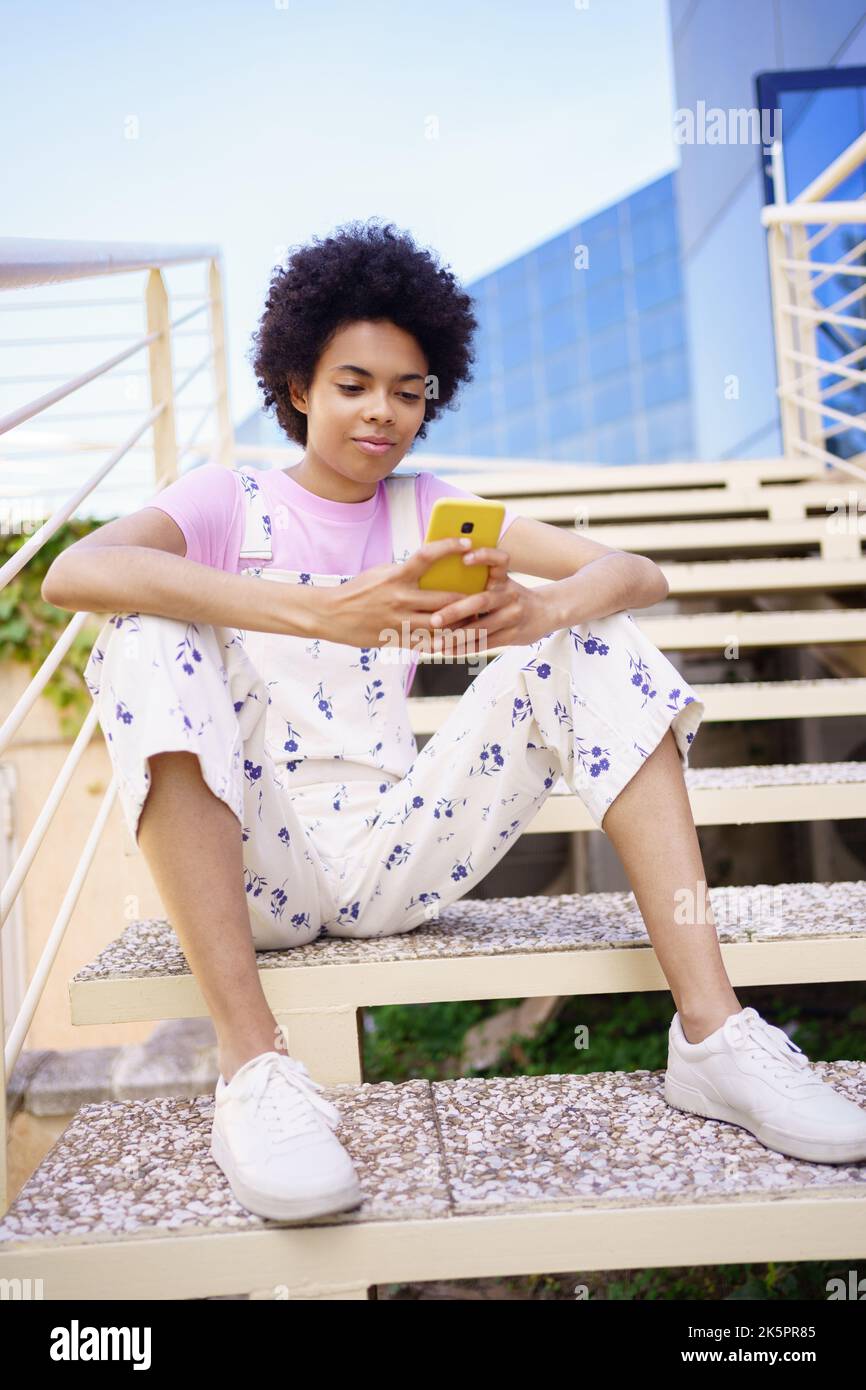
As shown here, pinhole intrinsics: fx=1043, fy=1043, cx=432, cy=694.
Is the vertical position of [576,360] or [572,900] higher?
[576,360]

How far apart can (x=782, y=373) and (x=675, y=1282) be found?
10.1 ft

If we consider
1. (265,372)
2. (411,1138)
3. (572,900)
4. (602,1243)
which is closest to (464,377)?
(265,372)

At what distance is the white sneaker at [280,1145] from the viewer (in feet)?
2.75

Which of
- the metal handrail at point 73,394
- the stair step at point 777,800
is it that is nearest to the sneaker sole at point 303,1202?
the metal handrail at point 73,394

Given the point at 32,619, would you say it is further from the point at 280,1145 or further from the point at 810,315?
the point at 810,315

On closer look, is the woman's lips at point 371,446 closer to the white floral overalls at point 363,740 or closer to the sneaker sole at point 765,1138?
the white floral overalls at point 363,740

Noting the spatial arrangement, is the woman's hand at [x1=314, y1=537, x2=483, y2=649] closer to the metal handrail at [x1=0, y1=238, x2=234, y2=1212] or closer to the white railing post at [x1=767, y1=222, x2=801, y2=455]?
the metal handrail at [x1=0, y1=238, x2=234, y2=1212]

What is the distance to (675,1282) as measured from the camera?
165 cm

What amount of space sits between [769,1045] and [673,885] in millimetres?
173

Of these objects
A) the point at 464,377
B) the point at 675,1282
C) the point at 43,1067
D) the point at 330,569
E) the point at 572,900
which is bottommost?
the point at 675,1282

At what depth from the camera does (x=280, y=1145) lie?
0.87 metres

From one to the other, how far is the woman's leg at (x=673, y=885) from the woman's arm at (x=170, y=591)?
0.38m

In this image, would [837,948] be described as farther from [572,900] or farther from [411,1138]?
[411,1138]

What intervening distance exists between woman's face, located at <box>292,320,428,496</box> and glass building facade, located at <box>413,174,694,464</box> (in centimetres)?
1314
